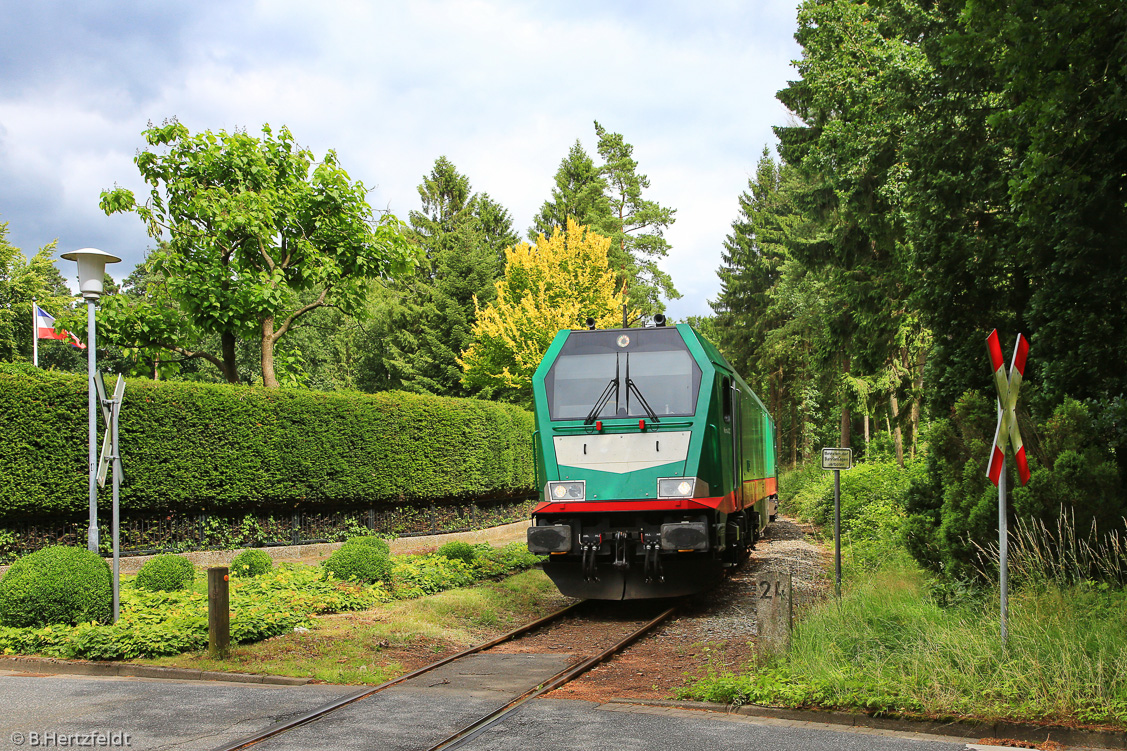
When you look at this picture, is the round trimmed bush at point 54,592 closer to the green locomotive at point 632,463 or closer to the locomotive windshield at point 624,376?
the green locomotive at point 632,463

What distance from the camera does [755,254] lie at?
159 feet

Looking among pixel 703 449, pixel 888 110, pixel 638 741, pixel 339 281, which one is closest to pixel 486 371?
pixel 339 281

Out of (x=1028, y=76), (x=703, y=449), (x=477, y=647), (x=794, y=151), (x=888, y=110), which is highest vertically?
(x=794, y=151)

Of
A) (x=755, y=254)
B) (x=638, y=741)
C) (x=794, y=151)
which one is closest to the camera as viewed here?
(x=638, y=741)

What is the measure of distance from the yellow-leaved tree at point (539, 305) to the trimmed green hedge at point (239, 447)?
7813 millimetres

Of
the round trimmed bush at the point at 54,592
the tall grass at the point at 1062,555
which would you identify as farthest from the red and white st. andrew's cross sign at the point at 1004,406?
the round trimmed bush at the point at 54,592

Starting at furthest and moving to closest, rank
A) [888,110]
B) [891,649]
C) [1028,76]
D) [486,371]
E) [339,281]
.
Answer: [486,371] < [339,281] < [888,110] < [1028,76] < [891,649]

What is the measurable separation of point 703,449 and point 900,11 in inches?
418

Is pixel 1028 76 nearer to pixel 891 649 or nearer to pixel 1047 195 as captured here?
pixel 1047 195

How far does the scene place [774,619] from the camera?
730 cm

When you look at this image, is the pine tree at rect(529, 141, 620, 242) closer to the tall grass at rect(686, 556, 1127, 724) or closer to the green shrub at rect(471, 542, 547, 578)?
the green shrub at rect(471, 542, 547, 578)

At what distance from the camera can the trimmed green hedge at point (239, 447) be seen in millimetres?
13062

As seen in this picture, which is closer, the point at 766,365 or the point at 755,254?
the point at 766,365

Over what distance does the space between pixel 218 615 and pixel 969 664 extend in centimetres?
676
